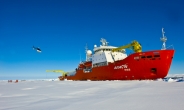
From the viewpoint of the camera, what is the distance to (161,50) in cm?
2214

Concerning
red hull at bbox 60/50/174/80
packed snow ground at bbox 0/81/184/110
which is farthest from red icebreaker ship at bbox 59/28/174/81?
packed snow ground at bbox 0/81/184/110

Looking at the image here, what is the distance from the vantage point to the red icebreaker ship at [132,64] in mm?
22022

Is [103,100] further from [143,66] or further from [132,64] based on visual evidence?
[132,64]

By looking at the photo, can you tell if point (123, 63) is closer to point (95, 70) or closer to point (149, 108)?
point (95, 70)

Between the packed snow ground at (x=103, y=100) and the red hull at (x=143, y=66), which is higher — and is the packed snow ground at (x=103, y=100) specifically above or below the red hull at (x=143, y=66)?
below

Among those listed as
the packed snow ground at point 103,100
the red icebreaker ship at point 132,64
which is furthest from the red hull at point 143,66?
the packed snow ground at point 103,100

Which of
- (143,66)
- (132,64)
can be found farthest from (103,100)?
(132,64)

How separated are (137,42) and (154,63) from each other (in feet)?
18.8

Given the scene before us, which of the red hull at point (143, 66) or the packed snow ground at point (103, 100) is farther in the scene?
the red hull at point (143, 66)

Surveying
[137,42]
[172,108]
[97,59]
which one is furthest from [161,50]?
[172,108]

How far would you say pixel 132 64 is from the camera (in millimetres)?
23875

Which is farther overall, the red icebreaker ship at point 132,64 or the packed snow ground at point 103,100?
the red icebreaker ship at point 132,64

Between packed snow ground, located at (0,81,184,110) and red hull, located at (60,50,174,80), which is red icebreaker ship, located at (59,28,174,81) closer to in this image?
red hull, located at (60,50,174,80)

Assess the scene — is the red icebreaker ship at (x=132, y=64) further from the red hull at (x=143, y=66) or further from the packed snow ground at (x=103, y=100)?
the packed snow ground at (x=103, y=100)
